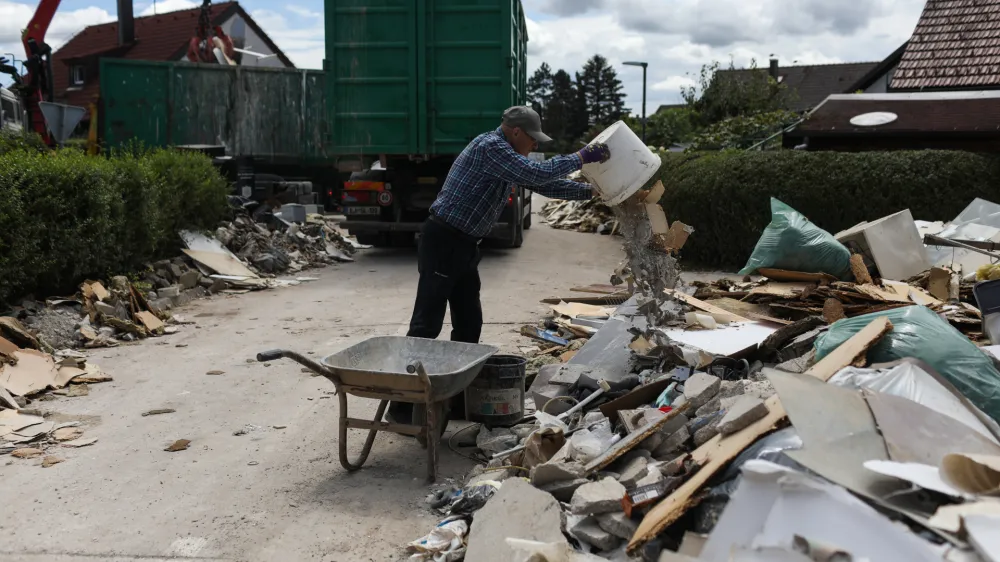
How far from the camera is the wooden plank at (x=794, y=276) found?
23.5 ft

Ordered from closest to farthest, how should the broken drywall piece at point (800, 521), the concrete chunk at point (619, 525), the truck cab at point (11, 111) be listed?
the broken drywall piece at point (800, 521) → the concrete chunk at point (619, 525) → the truck cab at point (11, 111)

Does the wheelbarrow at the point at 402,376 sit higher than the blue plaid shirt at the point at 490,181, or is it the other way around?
the blue plaid shirt at the point at 490,181

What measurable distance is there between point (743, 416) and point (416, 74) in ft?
30.0

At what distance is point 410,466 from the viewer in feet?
15.7

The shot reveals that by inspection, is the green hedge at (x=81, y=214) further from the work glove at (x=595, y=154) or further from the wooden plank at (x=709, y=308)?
the wooden plank at (x=709, y=308)

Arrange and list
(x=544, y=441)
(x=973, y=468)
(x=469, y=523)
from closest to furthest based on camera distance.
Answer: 1. (x=973, y=468)
2. (x=469, y=523)
3. (x=544, y=441)

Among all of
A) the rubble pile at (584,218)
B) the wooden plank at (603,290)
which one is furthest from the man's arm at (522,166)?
the rubble pile at (584,218)

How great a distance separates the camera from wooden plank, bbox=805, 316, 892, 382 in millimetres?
3977

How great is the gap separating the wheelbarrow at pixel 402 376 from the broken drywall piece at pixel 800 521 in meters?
1.79

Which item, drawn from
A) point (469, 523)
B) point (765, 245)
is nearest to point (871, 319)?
point (469, 523)

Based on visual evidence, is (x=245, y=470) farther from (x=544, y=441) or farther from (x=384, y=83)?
(x=384, y=83)

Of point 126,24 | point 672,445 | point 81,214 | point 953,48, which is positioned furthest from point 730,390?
point 126,24

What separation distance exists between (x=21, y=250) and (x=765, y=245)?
21.7 ft

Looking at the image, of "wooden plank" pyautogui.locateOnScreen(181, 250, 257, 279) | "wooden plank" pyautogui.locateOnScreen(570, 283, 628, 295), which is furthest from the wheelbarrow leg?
"wooden plank" pyautogui.locateOnScreen(181, 250, 257, 279)
